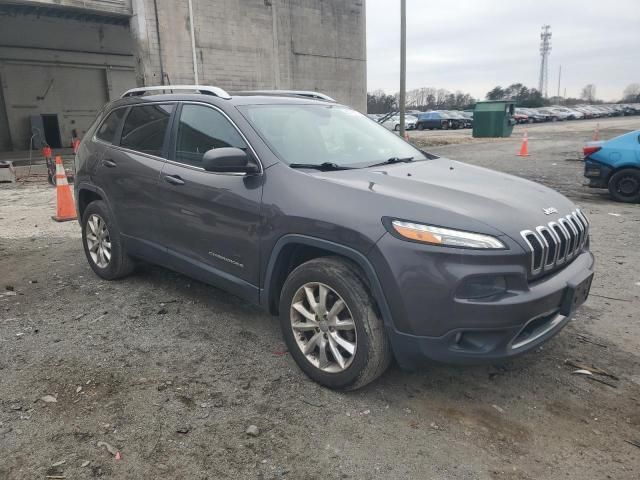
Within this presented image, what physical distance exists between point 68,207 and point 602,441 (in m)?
7.89

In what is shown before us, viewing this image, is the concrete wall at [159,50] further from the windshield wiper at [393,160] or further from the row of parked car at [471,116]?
the windshield wiper at [393,160]

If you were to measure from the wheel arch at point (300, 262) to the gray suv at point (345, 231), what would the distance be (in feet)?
0.03

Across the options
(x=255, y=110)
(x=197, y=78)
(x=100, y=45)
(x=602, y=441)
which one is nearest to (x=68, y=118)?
(x=100, y=45)

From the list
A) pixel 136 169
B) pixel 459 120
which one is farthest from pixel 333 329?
pixel 459 120

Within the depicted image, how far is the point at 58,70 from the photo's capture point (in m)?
27.5

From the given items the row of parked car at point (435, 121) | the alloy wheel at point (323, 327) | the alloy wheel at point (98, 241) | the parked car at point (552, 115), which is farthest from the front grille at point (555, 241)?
the parked car at point (552, 115)

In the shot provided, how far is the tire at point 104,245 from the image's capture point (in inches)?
187

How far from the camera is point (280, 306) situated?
3254mm

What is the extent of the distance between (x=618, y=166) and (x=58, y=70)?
28.0m

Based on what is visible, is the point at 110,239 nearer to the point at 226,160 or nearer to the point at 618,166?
the point at 226,160

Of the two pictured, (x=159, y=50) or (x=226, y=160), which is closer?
(x=226, y=160)

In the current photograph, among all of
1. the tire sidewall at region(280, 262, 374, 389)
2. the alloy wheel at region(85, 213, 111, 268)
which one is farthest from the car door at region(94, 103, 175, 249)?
the tire sidewall at region(280, 262, 374, 389)

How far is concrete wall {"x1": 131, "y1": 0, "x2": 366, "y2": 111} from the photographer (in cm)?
1738

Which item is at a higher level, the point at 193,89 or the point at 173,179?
the point at 193,89
